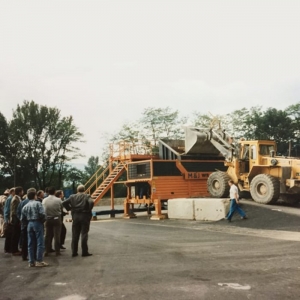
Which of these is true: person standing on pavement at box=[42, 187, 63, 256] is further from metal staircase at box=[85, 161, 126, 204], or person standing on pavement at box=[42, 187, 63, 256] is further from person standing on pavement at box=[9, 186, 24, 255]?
metal staircase at box=[85, 161, 126, 204]

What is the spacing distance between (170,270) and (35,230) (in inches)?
127

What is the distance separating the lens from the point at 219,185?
67.0 feet

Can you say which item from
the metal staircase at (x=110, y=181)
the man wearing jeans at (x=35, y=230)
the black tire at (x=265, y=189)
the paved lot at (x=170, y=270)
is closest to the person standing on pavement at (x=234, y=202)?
the black tire at (x=265, y=189)

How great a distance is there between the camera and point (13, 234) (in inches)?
460

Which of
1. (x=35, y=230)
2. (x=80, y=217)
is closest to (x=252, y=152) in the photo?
(x=80, y=217)

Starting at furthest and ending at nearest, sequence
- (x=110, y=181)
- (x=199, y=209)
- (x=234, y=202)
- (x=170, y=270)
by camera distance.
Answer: (x=110, y=181)
(x=199, y=209)
(x=234, y=202)
(x=170, y=270)

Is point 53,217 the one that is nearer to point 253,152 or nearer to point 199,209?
point 199,209

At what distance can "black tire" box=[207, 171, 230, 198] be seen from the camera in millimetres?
20078

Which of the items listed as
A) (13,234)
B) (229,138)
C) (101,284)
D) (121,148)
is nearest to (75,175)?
(121,148)

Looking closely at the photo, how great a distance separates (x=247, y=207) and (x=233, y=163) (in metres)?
2.55

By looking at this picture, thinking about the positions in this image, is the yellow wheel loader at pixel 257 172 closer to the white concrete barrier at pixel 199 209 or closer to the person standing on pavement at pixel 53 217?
the white concrete barrier at pixel 199 209

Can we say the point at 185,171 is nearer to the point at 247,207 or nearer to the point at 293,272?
the point at 247,207

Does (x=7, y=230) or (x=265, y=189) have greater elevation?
(x=265, y=189)

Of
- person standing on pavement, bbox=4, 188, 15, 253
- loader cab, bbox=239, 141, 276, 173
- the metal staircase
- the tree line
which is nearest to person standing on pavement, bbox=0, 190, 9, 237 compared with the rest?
person standing on pavement, bbox=4, 188, 15, 253
